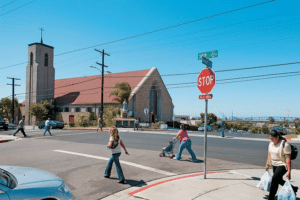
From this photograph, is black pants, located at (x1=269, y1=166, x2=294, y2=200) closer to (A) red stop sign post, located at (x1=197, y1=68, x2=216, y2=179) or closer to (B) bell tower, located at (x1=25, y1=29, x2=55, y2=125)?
(A) red stop sign post, located at (x1=197, y1=68, x2=216, y2=179)

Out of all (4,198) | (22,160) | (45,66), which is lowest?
(22,160)

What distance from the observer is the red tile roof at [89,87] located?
4400 cm

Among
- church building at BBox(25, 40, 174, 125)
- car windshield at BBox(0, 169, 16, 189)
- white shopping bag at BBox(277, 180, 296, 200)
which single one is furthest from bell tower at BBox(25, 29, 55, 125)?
white shopping bag at BBox(277, 180, 296, 200)

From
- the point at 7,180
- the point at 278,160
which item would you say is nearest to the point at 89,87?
the point at 7,180

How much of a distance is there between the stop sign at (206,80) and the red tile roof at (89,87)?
114 feet

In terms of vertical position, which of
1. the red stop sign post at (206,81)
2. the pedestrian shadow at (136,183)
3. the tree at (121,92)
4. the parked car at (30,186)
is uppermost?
the tree at (121,92)

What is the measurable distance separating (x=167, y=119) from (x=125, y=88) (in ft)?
48.6

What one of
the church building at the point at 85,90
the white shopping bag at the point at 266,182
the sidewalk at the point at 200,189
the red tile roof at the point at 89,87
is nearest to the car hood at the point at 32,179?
the sidewalk at the point at 200,189

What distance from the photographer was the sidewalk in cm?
524

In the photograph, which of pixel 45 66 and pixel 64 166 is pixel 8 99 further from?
pixel 64 166

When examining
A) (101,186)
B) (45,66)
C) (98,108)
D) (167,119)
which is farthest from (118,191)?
(45,66)

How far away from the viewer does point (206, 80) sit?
6613 mm

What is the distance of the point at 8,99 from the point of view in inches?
2341

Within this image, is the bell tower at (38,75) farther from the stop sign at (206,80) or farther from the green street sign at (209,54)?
the stop sign at (206,80)
